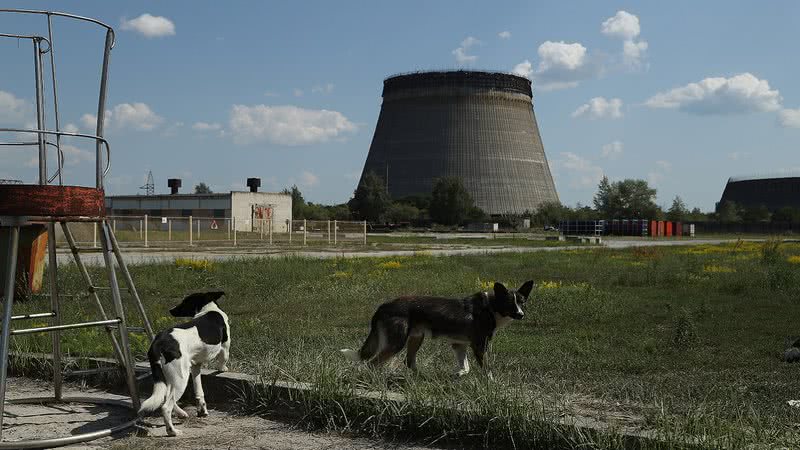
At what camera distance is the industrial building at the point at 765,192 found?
11775 centimetres

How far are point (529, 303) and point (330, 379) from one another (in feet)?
24.5

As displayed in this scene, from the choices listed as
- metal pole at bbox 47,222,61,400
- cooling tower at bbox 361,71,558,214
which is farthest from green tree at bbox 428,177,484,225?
metal pole at bbox 47,222,61,400

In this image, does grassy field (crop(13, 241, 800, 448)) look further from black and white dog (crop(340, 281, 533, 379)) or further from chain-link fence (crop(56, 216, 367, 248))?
chain-link fence (crop(56, 216, 367, 248))

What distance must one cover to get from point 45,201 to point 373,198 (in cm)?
9556

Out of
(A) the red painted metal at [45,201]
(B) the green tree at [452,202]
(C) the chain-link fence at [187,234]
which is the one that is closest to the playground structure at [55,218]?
(A) the red painted metal at [45,201]

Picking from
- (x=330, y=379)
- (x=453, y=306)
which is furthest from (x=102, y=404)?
(x=453, y=306)

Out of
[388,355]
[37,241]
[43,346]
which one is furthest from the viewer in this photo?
[37,241]

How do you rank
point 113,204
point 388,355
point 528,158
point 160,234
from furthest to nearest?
point 528,158 → point 113,204 → point 160,234 → point 388,355

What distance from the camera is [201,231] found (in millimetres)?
43531

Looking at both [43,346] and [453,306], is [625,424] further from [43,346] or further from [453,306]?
[43,346]

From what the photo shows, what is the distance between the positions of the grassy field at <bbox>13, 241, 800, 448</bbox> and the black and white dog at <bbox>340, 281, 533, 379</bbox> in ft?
0.67

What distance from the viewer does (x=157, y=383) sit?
4.84m

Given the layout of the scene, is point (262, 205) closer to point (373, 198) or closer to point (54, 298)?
point (373, 198)

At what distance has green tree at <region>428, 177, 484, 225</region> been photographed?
96.0 meters
